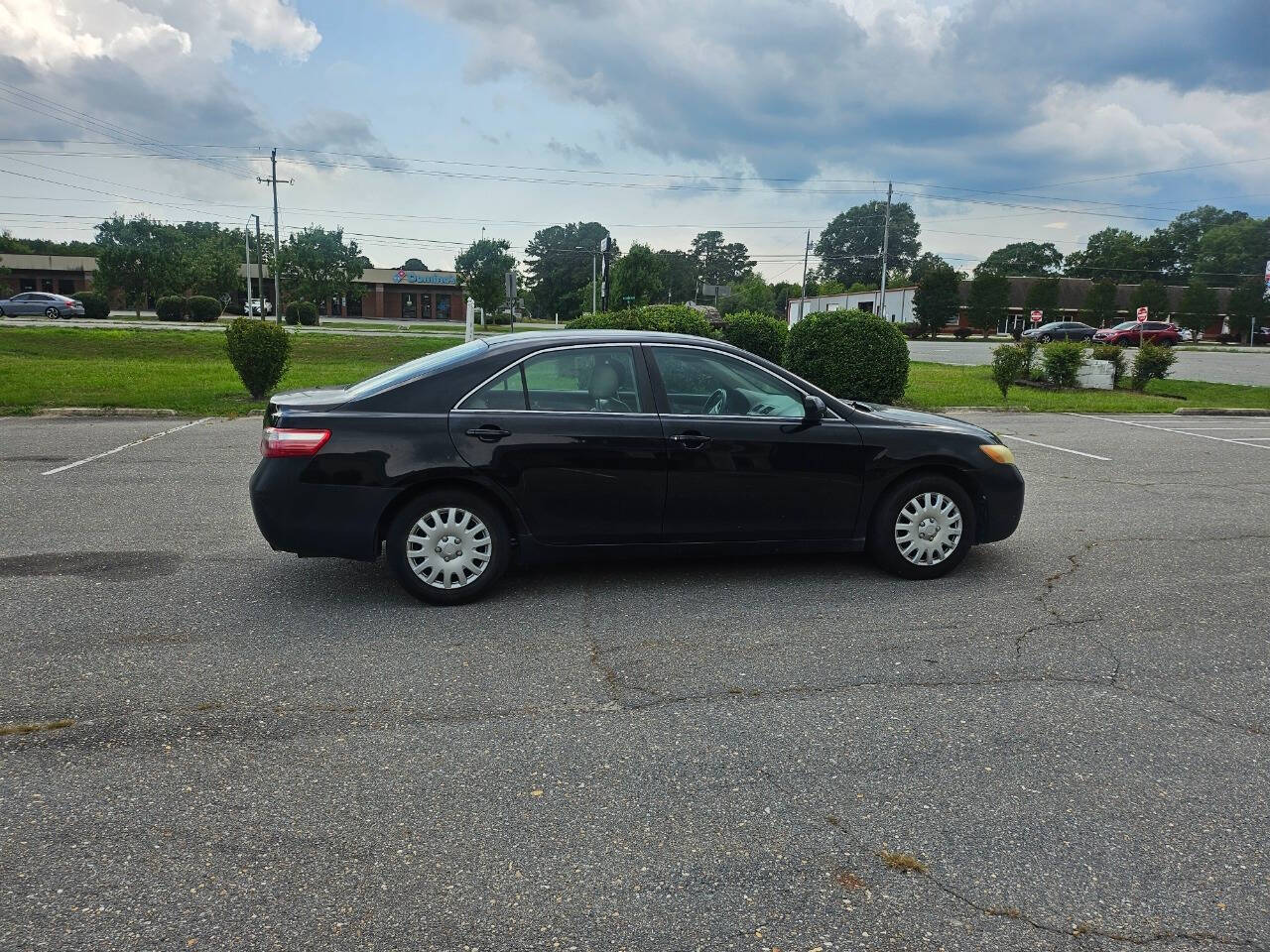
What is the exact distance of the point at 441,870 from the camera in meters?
2.79

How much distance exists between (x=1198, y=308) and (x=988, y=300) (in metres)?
14.8

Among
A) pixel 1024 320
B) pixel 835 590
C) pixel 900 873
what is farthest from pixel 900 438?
pixel 1024 320

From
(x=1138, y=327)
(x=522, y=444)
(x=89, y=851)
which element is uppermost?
(x=1138, y=327)

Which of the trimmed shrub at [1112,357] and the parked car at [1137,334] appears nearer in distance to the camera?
the trimmed shrub at [1112,357]

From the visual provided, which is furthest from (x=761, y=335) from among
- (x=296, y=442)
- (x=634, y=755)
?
→ (x=634, y=755)

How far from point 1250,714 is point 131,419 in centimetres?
1410

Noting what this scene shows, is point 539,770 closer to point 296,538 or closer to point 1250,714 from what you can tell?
point 296,538

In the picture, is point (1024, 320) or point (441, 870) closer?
point (441, 870)

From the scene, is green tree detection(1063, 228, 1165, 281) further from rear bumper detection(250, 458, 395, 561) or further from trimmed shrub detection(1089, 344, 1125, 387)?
rear bumper detection(250, 458, 395, 561)

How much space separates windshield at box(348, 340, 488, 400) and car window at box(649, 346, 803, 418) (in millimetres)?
1140

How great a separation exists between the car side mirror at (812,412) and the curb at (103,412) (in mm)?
11844

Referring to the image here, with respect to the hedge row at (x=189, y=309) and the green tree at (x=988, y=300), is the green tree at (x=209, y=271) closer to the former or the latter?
the hedge row at (x=189, y=309)

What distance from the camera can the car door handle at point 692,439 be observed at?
17.6 feet

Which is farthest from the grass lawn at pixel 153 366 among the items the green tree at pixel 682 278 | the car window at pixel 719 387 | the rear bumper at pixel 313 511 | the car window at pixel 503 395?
the green tree at pixel 682 278
